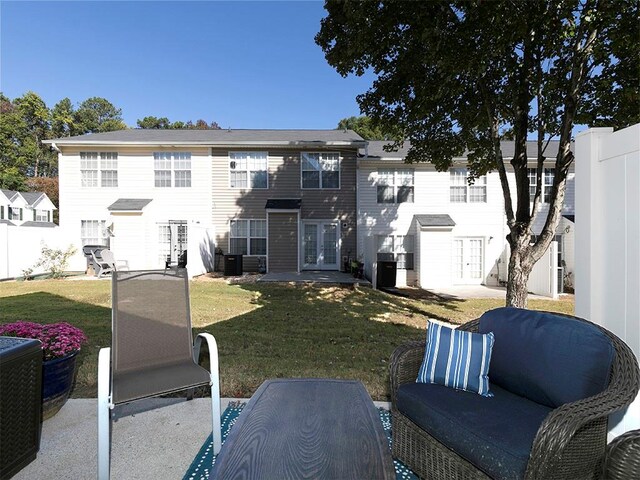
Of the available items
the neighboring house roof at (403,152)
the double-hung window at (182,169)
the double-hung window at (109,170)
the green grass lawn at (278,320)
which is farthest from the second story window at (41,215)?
the neighboring house roof at (403,152)

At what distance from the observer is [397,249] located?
47.5ft

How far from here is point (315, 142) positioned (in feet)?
47.9

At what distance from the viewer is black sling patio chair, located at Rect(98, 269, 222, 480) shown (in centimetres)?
243

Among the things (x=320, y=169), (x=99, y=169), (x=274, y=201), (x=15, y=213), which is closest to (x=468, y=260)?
(x=320, y=169)

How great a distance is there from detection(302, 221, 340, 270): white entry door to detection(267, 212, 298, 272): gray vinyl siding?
0.58 meters

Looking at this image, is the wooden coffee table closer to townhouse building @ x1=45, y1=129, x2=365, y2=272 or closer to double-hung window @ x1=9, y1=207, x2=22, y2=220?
townhouse building @ x1=45, y1=129, x2=365, y2=272

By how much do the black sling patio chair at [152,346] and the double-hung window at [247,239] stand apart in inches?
470

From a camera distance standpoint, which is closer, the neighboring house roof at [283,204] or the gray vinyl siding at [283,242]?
the neighboring house roof at [283,204]

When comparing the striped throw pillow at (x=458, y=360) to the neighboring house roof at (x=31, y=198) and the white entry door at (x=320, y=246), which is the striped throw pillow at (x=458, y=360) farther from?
the neighboring house roof at (x=31, y=198)

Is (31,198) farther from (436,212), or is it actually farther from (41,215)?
(436,212)

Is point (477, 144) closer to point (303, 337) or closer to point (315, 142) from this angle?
point (303, 337)

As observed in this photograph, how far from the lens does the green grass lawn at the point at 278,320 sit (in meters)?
4.16

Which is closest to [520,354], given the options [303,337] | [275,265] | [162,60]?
[303,337]

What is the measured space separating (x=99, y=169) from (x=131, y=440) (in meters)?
15.7
